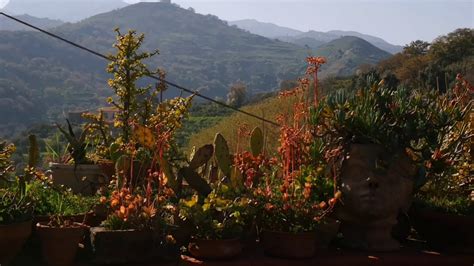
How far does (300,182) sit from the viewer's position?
329 cm

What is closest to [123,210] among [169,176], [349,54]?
[169,176]

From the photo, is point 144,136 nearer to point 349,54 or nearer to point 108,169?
point 108,169

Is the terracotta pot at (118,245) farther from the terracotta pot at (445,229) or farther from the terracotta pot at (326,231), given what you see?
the terracotta pot at (445,229)

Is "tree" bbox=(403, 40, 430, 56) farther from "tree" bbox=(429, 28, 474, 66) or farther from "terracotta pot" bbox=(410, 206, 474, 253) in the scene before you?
"terracotta pot" bbox=(410, 206, 474, 253)

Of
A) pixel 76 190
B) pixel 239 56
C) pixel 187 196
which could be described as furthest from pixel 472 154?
pixel 239 56

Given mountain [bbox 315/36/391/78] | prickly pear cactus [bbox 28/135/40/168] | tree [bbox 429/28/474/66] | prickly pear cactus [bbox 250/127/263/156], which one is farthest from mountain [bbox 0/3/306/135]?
prickly pear cactus [bbox 250/127/263/156]

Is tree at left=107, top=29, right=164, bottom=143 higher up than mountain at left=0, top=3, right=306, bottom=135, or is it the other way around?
tree at left=107, top=29, right=164, bottom=143

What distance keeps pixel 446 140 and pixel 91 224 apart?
7.06 ft

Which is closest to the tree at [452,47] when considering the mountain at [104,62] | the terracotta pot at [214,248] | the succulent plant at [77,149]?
the mountain at [104,62]

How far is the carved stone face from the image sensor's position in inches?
122

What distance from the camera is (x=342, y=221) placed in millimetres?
3256

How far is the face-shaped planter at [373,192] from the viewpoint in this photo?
3.09 m

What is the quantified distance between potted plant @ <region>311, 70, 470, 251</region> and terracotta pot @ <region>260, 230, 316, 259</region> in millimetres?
351

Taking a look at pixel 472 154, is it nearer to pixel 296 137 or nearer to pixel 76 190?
pixel 296 137
